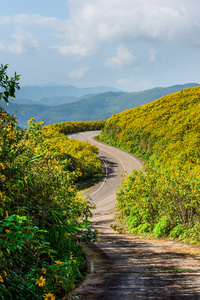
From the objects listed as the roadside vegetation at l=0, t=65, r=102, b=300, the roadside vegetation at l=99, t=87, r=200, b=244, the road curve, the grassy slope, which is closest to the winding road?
the roadside vegetation at l=0, t=65, r=102, b=300

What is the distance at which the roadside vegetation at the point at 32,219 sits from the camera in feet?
13.6

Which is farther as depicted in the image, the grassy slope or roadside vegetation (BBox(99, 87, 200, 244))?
the grassy slope

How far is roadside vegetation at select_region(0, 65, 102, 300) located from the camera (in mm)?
4137

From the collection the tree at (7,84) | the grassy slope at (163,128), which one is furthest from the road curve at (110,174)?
the tree at (7,84)

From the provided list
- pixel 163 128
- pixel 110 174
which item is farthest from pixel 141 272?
pixel 163 128

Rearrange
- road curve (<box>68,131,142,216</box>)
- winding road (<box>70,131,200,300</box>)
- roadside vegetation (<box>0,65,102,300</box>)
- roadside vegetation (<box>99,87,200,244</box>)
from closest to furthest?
roadside vegetation (<box>0,65,102,300</box>) < winding road (<box>70,131,200,300</box>) < roadside vegetation (<box>99,87,200,244</box>) < road curve (<box>68,131,142,216</box>)

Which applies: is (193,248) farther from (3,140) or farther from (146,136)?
(146,136)

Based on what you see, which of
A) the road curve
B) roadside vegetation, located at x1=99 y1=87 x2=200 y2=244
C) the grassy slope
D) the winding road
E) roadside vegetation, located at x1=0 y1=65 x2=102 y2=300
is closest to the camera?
roadside vegetation, located at x1=0 y1=65 x2=102 y2=300

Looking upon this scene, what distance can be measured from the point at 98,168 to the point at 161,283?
1308 inches

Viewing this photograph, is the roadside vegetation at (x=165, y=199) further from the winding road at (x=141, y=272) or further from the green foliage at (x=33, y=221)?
the green foliage at (x=33, y=221)

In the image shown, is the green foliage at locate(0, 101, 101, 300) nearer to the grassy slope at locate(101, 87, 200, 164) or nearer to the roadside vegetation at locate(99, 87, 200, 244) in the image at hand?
the roadside vegetation at locate(99, 87, 200, 244)

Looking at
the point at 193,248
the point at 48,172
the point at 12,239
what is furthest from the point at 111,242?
the point at 12,239

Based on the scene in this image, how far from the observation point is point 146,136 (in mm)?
44594

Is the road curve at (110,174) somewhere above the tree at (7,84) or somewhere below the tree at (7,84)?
below
